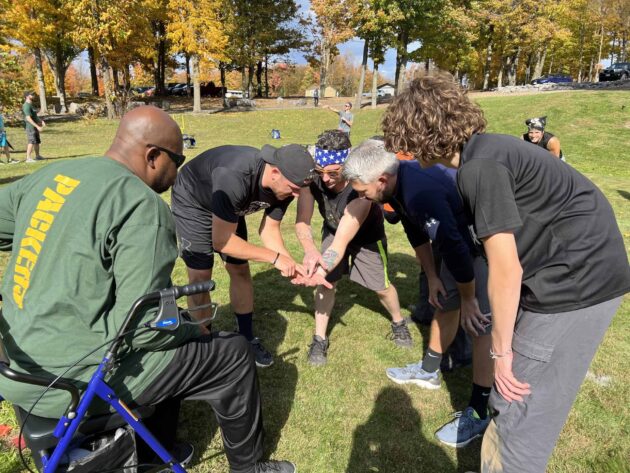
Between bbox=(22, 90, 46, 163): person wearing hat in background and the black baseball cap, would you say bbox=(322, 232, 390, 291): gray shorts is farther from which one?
bbox=(22, 90, 46, 163): person wearing hat in background

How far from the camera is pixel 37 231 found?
172 cm

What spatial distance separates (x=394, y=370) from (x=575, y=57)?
185ft

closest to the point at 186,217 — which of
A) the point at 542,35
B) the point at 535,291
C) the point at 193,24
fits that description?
the point at 535,291

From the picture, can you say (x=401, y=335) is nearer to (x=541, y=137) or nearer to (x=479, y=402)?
(x=479, y=402)

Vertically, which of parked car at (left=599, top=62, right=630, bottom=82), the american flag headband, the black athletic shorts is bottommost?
the black athletic shorts

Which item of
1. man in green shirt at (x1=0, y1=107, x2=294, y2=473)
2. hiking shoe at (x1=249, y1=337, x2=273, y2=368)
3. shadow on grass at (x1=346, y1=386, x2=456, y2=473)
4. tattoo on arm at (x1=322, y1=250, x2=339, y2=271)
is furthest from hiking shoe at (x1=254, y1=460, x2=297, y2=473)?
tattoo on arm at (x1=322, y1=250, x2=339, y2=271)

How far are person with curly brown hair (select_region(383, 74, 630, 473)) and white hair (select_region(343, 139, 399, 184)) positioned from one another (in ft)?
2.43

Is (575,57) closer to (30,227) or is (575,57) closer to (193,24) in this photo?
(193,24)

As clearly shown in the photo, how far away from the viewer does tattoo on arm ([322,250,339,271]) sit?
3.56 meters


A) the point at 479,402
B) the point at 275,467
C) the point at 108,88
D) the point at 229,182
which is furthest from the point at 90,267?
the point at 108,88

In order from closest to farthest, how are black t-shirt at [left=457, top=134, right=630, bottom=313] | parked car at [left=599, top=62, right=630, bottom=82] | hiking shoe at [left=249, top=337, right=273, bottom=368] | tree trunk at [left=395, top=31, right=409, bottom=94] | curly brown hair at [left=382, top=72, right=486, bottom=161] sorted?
black t-shirt at [left=457, top=134, right=630, bottom=313]
curly brown hair at [left=382, top=72, right=486, bottom=161]
hiking shoe at [left=249, top=337, right=273, bottom=368]
tree trunk at [left=395, top=31, right=409, bottom=94]
parked car at [left=599, top=62, right=630, bottom=82]

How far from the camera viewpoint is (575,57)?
48.1 m

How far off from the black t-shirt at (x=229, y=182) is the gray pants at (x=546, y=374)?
2.00m

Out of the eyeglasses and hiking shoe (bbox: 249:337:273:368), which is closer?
the eyeglasses
